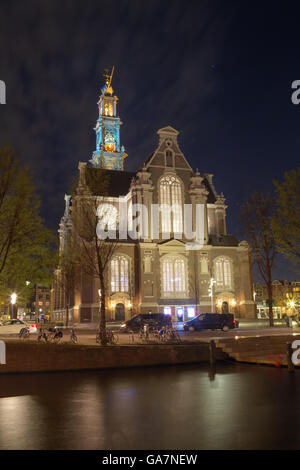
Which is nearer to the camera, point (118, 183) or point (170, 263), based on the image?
point (170, 263)

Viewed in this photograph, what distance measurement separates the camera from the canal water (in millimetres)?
8016

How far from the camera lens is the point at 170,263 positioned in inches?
2221

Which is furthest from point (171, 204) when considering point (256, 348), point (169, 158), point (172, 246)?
point (256, 348)

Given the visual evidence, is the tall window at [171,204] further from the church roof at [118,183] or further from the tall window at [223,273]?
the church roof at [118,183]

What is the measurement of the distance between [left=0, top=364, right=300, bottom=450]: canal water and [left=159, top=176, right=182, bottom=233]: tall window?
41.1 m

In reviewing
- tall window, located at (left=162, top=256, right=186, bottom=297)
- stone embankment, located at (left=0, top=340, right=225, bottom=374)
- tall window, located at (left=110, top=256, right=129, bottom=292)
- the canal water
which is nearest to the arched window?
tall window, located at (left=162, top=256, right=186, bottom=297)

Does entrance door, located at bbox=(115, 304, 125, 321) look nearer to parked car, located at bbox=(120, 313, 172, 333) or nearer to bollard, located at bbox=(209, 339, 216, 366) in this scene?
parked car, located at bbox=(120, 313, 172, 333)

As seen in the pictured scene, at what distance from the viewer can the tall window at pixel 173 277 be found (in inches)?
2194

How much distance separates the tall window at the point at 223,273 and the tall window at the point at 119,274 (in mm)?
13381

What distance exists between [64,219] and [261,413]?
7332 cm

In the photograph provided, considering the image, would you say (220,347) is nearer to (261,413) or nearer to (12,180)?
(261,413)

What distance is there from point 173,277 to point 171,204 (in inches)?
423

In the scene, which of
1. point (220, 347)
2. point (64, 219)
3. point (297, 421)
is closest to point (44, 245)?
point (220, 347)

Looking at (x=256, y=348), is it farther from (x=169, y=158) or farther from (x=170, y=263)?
(x=169, y=158)
